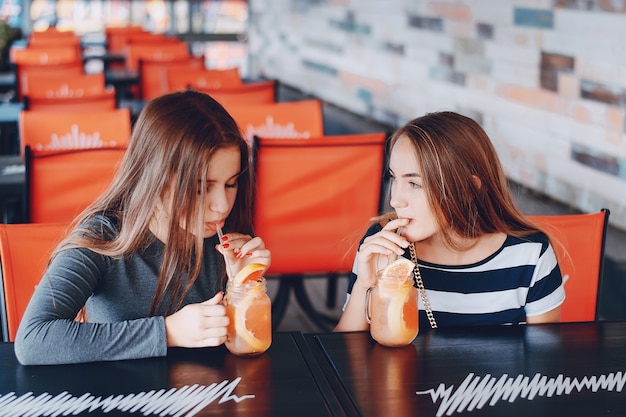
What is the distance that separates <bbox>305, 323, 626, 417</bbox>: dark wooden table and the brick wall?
159 cm

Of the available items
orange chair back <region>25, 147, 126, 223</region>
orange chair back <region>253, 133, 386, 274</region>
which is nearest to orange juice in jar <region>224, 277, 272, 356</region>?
orange chair back <region>25, 147, 126, 223</region>

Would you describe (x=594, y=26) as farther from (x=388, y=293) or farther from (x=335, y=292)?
(x=388, y=293)

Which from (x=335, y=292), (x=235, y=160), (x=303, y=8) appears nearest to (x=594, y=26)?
(x=335, y=292)

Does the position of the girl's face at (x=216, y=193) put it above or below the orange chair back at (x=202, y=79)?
above

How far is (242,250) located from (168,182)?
201mm

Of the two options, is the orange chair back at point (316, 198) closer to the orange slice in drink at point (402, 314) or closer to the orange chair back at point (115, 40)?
the orange slice in drink at point (402, 314)

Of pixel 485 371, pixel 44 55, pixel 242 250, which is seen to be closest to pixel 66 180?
pixel 242 250

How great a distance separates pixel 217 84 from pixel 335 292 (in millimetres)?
1786

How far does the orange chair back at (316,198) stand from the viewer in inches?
119

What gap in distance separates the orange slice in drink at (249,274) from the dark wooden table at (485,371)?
17 centimetres

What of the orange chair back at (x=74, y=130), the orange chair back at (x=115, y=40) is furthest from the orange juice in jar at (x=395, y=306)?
the orange chair back at (x=115, y=40)

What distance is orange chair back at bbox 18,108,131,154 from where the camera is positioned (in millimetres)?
Answer: 3371

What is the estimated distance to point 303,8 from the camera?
28.4ft

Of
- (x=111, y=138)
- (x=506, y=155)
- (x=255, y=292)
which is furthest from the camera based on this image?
(x=506, y=155)
